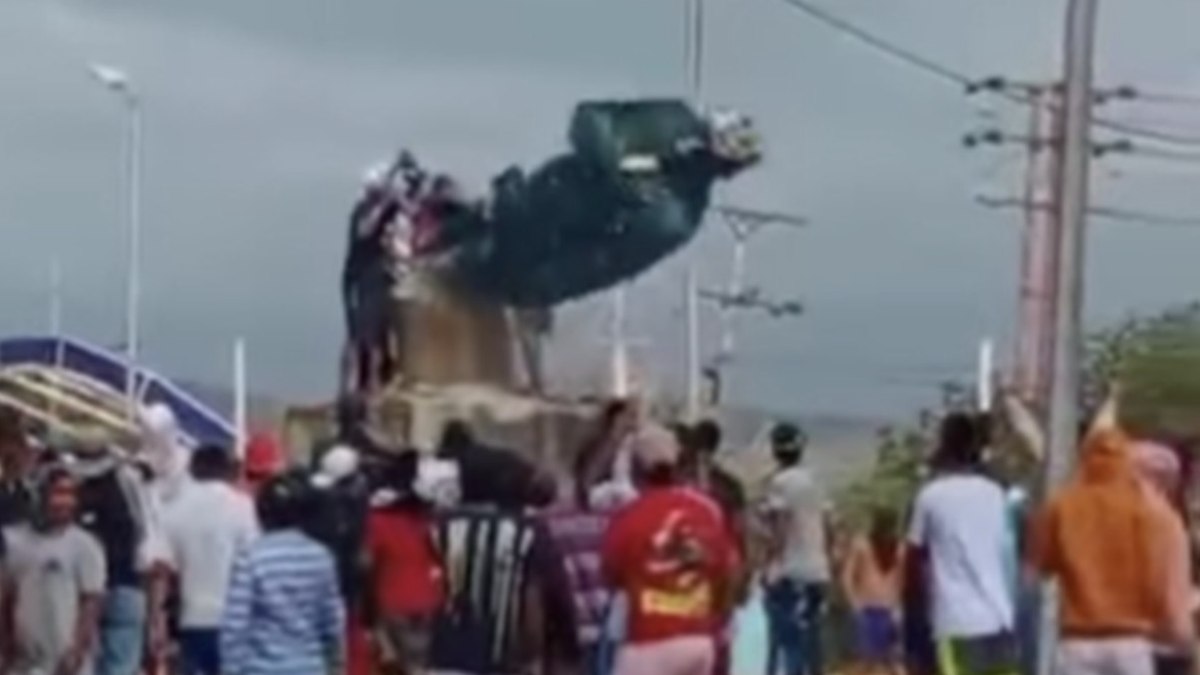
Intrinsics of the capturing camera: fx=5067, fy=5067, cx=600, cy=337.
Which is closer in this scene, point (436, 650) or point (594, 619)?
point (594, 619)

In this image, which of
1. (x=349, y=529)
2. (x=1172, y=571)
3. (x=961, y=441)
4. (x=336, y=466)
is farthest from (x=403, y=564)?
(x=1172, y=571)

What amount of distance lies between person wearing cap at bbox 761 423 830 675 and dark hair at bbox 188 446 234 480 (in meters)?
4.31

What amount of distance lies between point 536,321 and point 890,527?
16.3 metres

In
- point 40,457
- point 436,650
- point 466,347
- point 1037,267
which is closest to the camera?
point 436,650

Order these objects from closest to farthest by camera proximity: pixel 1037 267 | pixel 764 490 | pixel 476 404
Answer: pixel 764 490 → pixel 476 404 → pixel 1037 267

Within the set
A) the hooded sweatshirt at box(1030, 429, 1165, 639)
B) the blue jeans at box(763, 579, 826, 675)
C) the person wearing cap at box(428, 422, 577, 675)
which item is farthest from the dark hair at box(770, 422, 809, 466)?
the hooded sweatshirt at box(1030, 429, 1165, 639)

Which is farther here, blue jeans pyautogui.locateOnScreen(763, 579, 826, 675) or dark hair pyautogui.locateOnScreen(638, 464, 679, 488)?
blue jeans pyautogui.locateOnScreen(763, 579, 826, 675)

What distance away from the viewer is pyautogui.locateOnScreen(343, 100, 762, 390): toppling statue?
151 ft

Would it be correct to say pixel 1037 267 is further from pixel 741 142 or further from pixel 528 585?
pixel 528 585

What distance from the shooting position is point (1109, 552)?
20359mm

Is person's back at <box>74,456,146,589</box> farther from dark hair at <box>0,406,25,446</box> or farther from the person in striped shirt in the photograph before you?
the person in striped shirt

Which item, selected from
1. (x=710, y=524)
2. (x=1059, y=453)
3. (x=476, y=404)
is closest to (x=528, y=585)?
(x=710, y=524)

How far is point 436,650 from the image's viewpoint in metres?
23.5

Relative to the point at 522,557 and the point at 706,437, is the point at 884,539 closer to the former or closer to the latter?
the point at 706,437
